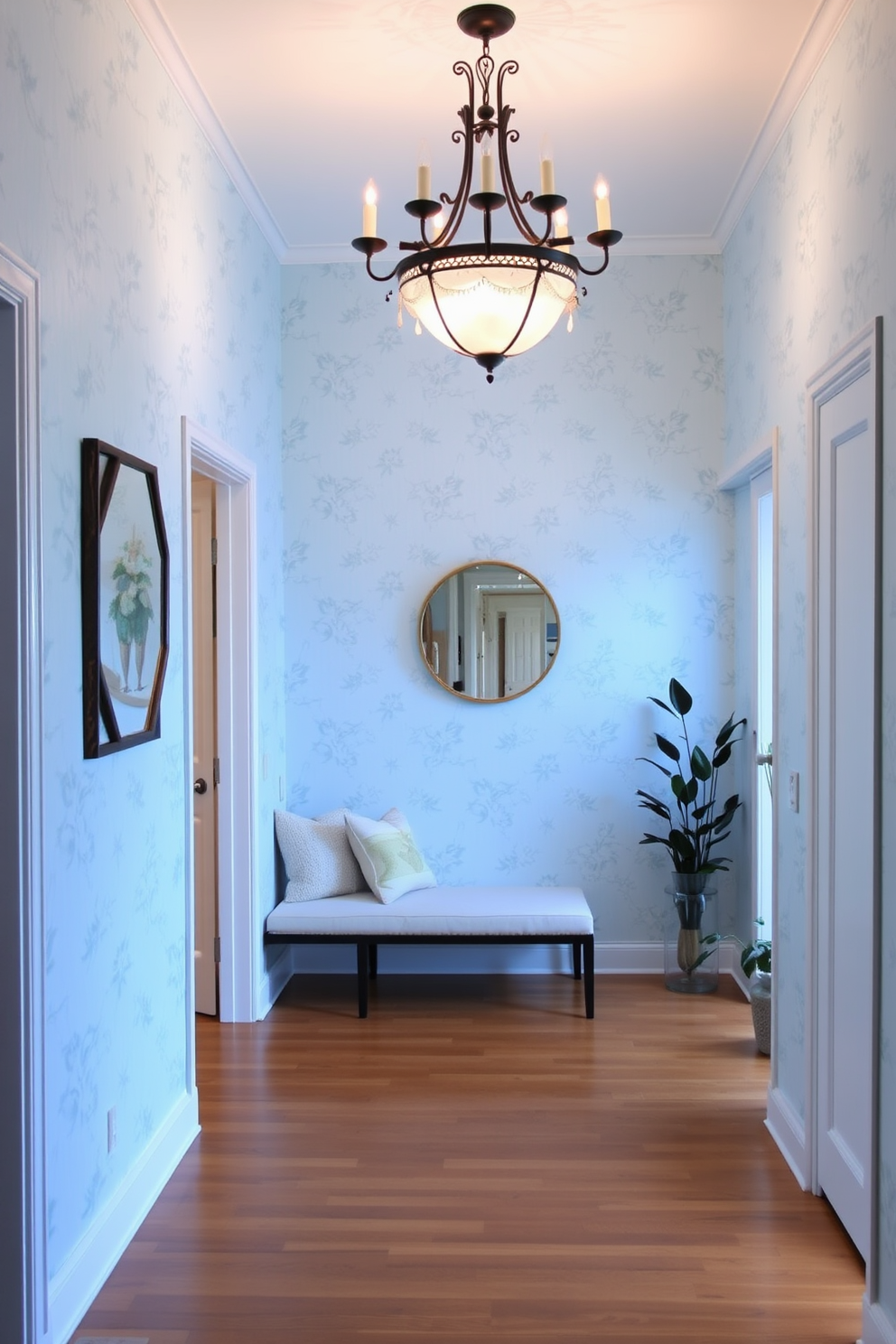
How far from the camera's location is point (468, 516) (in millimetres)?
4863

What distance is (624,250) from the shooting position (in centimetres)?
479

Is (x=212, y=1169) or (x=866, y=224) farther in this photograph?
(x=212, y=1169)

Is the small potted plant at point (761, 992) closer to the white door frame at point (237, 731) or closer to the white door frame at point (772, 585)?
the white door frame at point (772, 585)

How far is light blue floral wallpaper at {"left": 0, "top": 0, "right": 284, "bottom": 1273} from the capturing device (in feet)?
7.45

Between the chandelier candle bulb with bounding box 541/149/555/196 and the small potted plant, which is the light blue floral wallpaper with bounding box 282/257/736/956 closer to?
the small potted plant

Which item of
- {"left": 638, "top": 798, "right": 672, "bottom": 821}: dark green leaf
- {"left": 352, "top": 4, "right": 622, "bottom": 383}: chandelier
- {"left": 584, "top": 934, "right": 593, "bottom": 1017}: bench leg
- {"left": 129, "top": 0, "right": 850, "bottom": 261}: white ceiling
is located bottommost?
{"left": 584, "top": 934, "right": 593, "bottom": 1017}: bench leg

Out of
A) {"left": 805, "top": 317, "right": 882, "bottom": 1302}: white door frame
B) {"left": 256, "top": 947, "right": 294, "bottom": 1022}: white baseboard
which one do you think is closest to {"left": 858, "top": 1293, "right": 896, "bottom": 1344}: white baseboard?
{"left": 805, "top": 317, "right": 882, "bottom": 1302}: white door frame

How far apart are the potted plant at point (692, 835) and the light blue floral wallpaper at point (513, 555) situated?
0.17 metres

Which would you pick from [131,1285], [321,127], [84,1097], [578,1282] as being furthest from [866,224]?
[131,1285]

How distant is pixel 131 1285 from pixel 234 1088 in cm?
113

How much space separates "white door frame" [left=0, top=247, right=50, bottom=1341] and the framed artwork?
267 millimetres

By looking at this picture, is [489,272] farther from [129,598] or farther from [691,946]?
[691,946]

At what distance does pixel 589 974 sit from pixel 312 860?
119 centimetres

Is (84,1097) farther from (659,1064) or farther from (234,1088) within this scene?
(659,1064)
